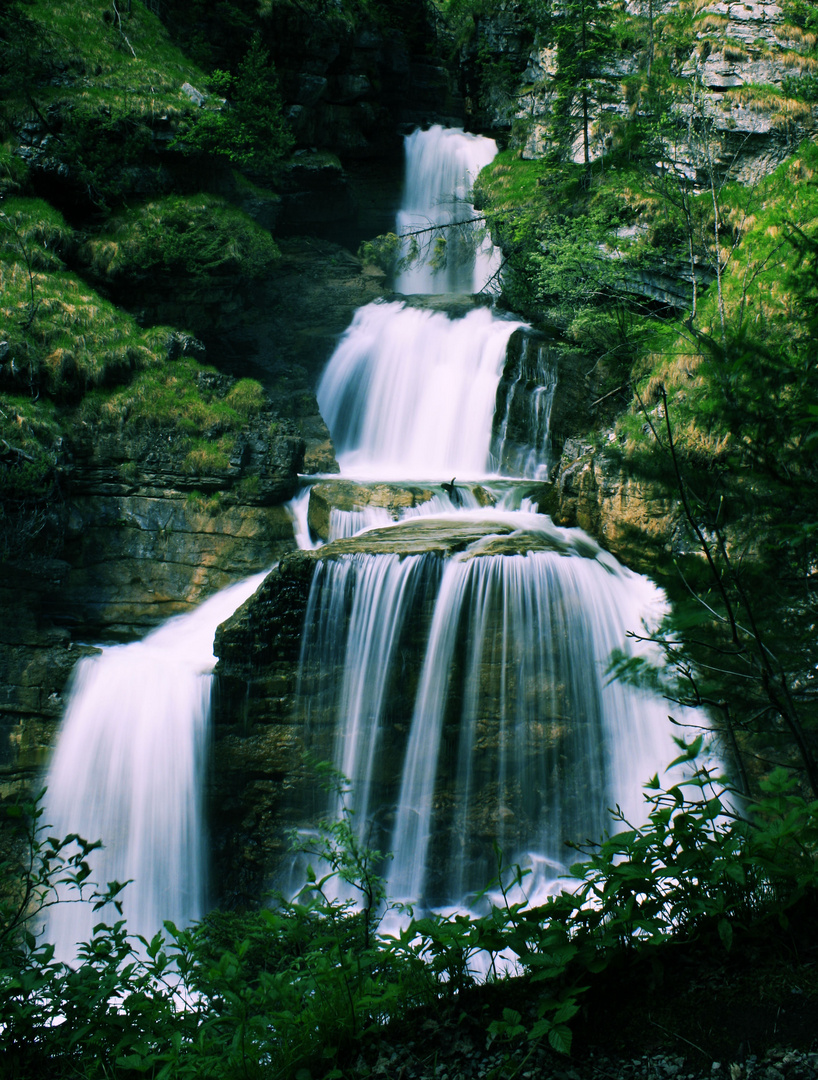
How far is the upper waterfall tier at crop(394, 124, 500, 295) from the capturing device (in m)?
18.2

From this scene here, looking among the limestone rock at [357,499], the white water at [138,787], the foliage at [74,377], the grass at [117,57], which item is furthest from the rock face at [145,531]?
the grass at [117,57]

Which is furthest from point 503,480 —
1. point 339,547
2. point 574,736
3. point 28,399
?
point 28,399

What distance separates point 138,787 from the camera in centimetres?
852

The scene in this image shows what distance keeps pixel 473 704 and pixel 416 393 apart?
7935 mm

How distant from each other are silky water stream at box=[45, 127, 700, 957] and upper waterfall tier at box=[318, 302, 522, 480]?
13.3 ft

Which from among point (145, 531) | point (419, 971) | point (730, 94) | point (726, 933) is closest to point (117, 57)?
point (145, 531)

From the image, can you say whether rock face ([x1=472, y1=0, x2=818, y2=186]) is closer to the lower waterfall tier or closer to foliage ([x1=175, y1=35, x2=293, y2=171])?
foliage ([x1=175, y1=35, x2=293, y2=171])

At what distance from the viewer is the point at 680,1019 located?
7.01ft

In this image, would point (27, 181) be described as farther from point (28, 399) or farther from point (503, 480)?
point (503, 480)

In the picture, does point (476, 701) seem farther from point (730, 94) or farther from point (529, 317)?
point (730, 94)

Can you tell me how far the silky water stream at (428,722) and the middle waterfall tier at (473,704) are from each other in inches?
0.8

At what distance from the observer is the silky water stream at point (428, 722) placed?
7627mm

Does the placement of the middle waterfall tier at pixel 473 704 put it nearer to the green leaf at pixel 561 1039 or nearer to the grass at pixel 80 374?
the grass at pixel 80 374

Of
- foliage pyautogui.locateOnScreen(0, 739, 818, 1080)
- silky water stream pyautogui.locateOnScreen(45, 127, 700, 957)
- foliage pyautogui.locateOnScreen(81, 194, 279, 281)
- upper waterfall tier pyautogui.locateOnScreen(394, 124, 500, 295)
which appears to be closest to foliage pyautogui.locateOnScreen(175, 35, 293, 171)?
foliage pyautogui.locateOnScreen(81, 194, 279, 281)
